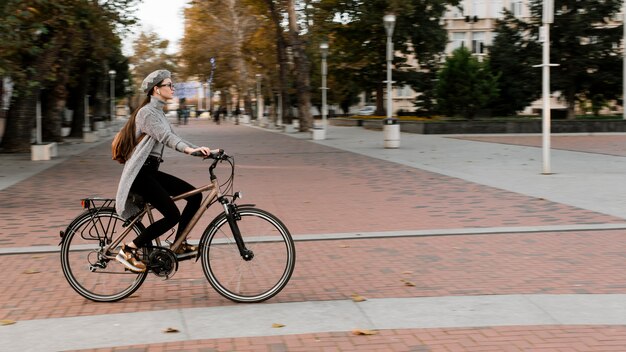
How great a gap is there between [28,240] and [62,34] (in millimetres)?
17192

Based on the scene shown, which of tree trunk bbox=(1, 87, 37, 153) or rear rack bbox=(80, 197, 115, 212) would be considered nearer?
rear rack bbox=(80, 197, 115, 212)

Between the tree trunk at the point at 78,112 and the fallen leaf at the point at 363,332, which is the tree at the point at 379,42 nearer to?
the tree trunk at the point at 78,112

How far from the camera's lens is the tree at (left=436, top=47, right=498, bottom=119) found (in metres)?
48.1

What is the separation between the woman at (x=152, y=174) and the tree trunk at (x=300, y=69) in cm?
3270

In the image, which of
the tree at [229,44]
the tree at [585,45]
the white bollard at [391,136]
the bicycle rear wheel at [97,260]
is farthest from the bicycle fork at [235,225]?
the tree at [229,44]

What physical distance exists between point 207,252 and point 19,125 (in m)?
21.7

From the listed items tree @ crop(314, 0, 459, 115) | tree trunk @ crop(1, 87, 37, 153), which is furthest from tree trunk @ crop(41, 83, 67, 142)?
tree @ crop(314, 0, 459, 115)

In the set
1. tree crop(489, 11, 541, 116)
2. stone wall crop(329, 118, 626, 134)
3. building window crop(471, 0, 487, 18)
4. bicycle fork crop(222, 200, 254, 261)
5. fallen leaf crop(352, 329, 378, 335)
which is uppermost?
building window crop(471, 0, 487, 18)

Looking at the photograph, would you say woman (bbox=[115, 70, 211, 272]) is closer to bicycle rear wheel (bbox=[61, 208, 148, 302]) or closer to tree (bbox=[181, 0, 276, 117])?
bicycle rear wheel (bbox=[61, 208, 148, 302])

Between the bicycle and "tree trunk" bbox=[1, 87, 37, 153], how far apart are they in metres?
20.4

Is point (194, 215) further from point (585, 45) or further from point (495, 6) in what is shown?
point (495, 6)

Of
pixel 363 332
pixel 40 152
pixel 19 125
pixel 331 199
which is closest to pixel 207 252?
pixel 363 332

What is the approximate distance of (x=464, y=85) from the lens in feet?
161

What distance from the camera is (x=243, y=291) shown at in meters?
6.30
